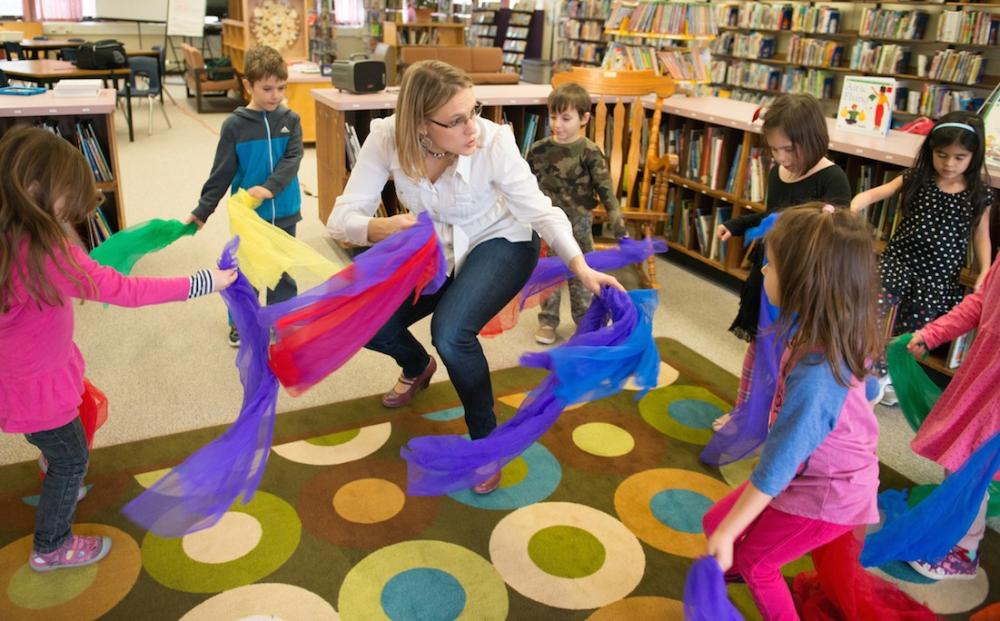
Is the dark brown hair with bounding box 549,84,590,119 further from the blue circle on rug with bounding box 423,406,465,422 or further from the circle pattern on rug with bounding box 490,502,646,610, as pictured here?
the circle pattern on rug with bounding box 490,502,646,610

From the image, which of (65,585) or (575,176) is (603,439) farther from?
(65,585)

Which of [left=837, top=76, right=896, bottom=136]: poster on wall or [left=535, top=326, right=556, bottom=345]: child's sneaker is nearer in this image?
[left=535, top=326, right=556, bottom=345]: child's sneaker

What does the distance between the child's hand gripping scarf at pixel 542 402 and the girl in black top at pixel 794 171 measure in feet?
2.88

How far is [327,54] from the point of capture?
389 inches

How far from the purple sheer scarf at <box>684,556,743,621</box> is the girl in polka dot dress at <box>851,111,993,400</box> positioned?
1.72 metres

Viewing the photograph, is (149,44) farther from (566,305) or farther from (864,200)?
(864,200)

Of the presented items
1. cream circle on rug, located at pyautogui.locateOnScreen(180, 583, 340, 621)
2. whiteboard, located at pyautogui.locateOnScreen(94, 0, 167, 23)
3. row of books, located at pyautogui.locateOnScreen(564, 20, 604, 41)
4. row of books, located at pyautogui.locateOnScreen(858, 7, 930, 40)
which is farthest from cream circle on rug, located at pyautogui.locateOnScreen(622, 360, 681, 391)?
whiteboard, located at pyautogui.locateOnScreen(94, 0, 167, 23)

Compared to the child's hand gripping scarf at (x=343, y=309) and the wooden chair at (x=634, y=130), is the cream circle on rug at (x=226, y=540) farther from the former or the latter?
the wooden chair at (x=634, y=130)

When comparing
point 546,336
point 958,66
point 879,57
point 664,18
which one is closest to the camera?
point 546,336

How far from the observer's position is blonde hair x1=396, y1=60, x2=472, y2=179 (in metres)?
2.16

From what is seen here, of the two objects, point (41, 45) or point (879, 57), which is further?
point (41, 45)

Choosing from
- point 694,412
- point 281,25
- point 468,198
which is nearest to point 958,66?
point 694,412

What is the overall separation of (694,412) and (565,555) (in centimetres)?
107

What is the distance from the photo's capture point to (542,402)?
196 centimetres
